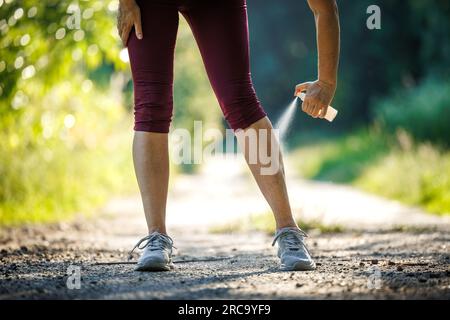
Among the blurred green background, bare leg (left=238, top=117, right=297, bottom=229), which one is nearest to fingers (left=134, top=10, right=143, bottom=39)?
bare leg (left=238, top=117, right=297, bottom=229)

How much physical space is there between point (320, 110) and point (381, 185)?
282 inches

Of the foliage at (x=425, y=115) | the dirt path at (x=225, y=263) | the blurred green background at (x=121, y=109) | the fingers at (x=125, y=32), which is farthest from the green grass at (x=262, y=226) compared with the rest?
the foliage at (x=425, y=115)

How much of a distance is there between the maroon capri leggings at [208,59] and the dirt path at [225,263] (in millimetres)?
673

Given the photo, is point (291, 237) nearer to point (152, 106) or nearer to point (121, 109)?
point (152, 106)

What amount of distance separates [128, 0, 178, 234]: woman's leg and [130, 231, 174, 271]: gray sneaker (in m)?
0.06

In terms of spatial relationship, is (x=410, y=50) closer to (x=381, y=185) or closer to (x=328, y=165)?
(x=328, y=165)

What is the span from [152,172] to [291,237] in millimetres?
665

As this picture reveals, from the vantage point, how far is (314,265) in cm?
304

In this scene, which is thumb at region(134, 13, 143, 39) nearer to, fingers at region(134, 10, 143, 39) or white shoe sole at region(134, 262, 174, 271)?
fingers at region(134, 10, 143, 39)

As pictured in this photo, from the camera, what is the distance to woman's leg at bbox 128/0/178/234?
10.2 ft

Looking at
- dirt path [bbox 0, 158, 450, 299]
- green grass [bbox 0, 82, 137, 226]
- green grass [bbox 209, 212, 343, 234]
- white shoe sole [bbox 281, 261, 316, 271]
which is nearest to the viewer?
dirt path [bbox 0, 158, 450, 299]

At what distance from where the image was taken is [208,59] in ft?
10.4

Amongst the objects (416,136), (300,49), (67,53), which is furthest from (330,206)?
(300,49)
